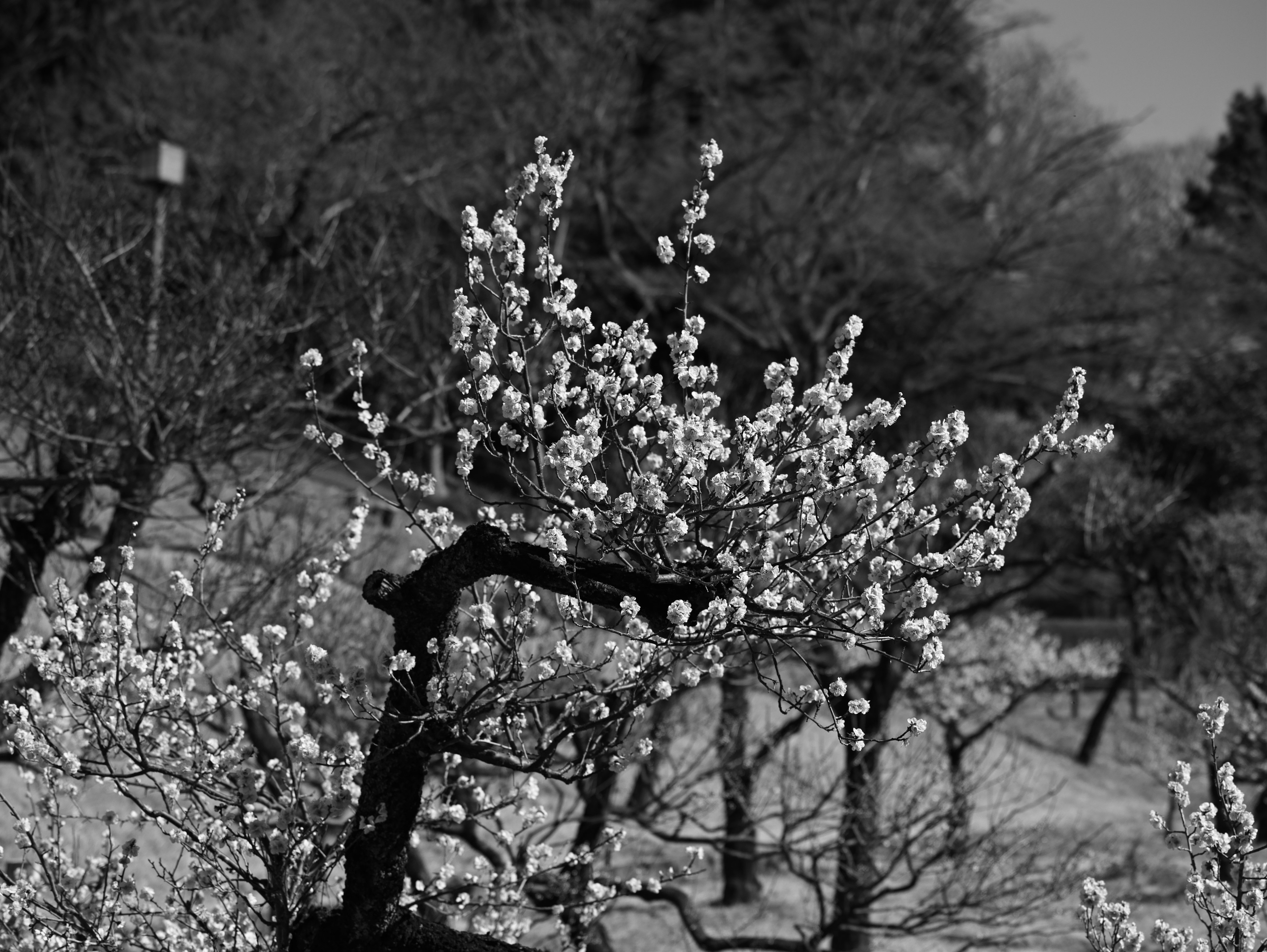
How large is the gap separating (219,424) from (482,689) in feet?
16.7

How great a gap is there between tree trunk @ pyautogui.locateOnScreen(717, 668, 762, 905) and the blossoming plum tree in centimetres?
406

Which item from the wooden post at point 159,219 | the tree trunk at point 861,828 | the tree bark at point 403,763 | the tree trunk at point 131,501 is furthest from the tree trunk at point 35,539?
the tree trunk at point 861,828

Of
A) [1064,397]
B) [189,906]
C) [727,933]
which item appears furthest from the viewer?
[727,933]

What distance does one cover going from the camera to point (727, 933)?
12547mm

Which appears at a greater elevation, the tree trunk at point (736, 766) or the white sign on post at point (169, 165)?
the white sign on post at point (169, 165)

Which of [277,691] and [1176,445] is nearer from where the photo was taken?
[277,691]

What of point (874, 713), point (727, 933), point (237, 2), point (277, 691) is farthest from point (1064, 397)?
point (237, 2)

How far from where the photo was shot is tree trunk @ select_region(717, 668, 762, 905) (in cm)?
933

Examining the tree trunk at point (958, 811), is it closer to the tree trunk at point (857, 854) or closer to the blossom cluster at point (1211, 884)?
the tree trunk at point (857, 854)

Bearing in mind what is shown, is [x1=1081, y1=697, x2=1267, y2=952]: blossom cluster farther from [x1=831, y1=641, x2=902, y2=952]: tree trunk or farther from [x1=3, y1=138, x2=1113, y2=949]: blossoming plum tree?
[x1=831, y1=641, x2=902, y2=952]: tree trunk

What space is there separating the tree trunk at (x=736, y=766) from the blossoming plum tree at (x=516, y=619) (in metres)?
4.06

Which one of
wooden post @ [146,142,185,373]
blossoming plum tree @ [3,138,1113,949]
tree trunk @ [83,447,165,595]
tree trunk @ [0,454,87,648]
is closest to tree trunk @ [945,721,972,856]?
blossoming plum tree @ [3,138,1113,949]

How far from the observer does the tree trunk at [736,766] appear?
30.6ft

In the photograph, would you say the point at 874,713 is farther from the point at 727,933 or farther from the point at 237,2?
the point at 237,2
